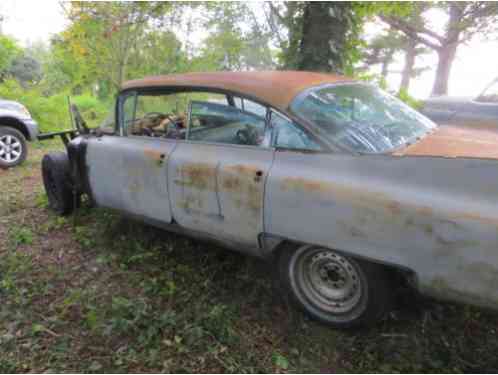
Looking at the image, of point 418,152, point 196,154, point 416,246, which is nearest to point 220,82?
point 196,154

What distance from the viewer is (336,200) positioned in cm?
206

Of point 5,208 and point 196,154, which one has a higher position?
point 196,154

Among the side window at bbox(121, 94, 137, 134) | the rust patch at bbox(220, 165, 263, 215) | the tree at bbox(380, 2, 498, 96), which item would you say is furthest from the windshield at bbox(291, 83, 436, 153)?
the tree at bbox(380, 2, 498, 96)

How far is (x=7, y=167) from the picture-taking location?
21.2 ft

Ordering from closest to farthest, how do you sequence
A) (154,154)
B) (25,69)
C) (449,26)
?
(154,154)
(449,26)
(25,69)

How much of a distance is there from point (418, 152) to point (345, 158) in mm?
575

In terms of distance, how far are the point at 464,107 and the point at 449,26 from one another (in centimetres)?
1074

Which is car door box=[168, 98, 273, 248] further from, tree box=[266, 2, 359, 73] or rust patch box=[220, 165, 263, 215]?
tree box=[266, 2, 359, 73]

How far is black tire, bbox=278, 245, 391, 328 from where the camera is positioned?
2.18 m

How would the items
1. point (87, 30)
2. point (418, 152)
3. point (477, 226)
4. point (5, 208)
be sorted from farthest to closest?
point (87, 30), point (5, 208), point (418, 152), point (477, 226)

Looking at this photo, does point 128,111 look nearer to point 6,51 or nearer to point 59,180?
point 59,180

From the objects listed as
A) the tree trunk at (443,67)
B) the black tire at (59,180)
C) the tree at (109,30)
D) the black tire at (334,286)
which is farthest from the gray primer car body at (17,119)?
the tree trunk at (443,67)

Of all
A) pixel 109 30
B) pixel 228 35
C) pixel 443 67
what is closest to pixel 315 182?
pixel 109 30

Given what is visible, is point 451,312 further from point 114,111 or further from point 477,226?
point 114,111
